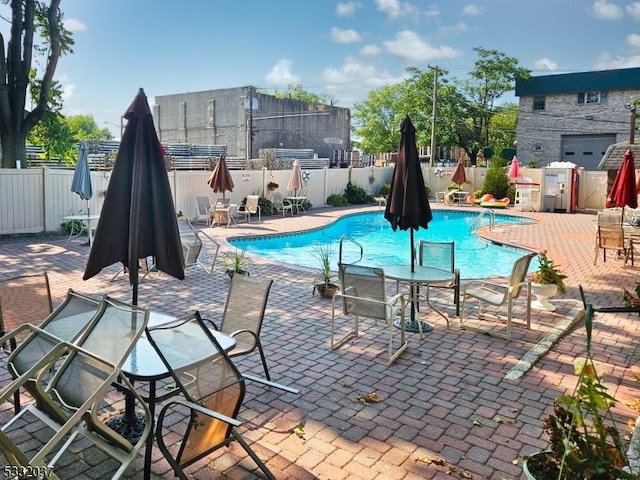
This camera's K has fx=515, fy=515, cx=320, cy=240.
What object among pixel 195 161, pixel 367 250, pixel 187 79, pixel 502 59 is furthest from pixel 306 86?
pixel 367 250

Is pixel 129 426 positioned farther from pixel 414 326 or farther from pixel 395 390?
pixel 414 326

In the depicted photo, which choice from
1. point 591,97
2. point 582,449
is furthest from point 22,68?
point 591,97

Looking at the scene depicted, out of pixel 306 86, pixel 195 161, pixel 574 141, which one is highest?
pixel 306 86

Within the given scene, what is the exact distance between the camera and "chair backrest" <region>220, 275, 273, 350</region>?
4270 millimetres

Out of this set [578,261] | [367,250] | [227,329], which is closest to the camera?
[227,329]

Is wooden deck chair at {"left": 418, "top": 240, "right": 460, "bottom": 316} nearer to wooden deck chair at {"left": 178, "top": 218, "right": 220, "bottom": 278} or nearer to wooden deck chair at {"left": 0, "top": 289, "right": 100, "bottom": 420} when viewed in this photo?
wooden deck chair at {"left": 178, "top": 218, "right": 220, "bottom": 278}

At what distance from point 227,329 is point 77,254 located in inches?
286

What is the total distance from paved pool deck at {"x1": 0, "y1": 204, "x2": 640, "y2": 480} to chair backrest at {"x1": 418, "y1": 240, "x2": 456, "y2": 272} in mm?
628

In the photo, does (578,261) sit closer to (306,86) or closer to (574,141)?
(574,141)

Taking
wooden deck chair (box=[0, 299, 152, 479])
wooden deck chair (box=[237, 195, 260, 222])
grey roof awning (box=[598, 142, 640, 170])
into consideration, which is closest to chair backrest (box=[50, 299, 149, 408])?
wooden deck chair (box=[0, 299, 152, 479])

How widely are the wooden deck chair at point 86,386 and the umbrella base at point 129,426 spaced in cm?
39

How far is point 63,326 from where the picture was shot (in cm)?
332

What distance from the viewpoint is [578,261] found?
10.3 m

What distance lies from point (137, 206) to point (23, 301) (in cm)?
154
